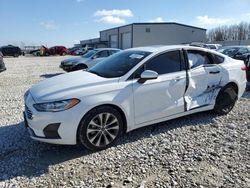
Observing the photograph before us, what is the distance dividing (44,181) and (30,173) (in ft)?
0.98

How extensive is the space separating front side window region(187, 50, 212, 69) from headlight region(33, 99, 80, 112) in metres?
2.44

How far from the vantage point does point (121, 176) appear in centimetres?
295

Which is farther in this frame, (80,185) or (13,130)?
(13,130)

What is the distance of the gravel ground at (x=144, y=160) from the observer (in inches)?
112

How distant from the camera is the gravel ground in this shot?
112 inches

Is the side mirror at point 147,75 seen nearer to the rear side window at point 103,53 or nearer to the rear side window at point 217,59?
the rear side window at point 217,59

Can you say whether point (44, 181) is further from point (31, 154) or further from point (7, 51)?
point (7, 51)

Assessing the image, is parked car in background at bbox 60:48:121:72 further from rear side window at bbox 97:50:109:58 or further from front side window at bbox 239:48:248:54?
front side window at bbox 239:48:248:54

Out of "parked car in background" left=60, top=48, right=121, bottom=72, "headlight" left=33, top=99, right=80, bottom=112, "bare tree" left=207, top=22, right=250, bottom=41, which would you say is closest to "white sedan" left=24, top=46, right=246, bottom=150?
"headlight" left=33, top=99, right=80, bottom=112

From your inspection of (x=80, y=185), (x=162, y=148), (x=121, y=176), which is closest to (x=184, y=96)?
(x=162, y=148)

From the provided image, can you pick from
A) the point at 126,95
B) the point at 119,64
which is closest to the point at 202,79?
the point at 119,64

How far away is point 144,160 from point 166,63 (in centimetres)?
182

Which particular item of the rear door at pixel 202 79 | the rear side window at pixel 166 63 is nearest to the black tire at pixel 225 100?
the rear door at pixel 202 79

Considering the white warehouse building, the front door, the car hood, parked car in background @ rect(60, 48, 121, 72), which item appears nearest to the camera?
the car hood
